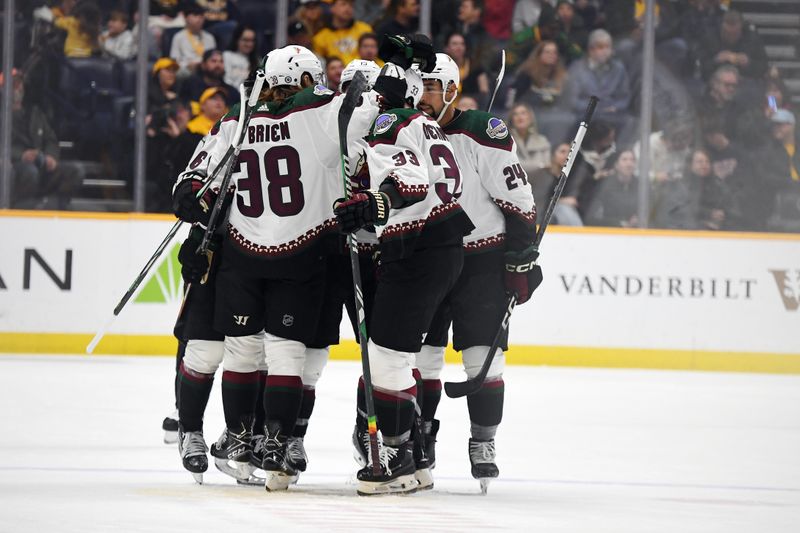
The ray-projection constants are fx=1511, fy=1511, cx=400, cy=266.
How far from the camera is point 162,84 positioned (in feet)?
32.7

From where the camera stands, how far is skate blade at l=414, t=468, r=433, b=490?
4.70 meters

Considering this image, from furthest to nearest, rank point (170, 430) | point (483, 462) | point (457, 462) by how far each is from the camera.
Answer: point (170, 430) → point (457, 462) → point (483, 462)

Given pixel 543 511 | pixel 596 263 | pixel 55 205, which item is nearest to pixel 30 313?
pixel 55 205

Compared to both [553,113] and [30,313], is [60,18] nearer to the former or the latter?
[30,313]

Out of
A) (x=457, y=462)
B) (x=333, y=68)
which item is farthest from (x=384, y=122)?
(x=333, y=68)

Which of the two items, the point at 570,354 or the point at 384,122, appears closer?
the point at 384,122

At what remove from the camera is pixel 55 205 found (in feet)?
31.8

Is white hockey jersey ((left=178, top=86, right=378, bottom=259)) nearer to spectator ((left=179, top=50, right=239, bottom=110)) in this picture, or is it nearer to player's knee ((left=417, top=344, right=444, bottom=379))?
player's knee ((left=417, top=344, right=444, bottom=379))

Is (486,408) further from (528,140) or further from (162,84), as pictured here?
(162,84)

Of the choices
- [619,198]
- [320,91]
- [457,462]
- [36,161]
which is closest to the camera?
[320,91]

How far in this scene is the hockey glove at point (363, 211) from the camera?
4.28m

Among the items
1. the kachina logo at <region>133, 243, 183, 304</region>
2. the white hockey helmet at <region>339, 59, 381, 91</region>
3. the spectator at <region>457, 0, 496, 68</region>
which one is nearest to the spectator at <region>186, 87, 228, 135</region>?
the kachina logo at <region>133, 243, 183, 304</region>

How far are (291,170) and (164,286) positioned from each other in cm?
479

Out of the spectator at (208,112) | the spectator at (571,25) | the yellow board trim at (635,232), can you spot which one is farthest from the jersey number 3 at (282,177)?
the spectator at (571,25)
